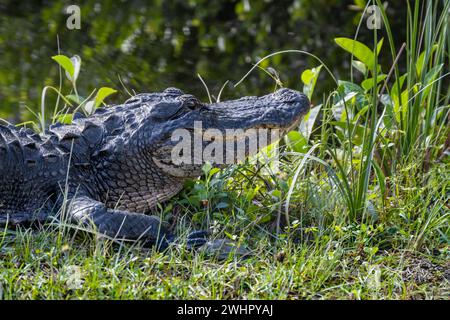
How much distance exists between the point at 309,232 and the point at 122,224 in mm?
973

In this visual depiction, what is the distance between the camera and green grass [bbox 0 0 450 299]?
335 cm

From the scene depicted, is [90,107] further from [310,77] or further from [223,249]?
[223,249]

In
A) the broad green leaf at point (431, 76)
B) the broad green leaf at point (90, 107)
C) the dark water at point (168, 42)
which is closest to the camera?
the broad green leaf at point (431, 76)

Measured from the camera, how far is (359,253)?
3.79 metres

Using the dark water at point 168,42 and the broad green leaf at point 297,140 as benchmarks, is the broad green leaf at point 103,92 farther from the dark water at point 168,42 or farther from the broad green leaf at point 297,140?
the dark water at point 168,42

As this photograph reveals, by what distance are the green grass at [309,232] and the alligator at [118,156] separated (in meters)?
0.14

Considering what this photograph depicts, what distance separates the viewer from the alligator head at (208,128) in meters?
4.13

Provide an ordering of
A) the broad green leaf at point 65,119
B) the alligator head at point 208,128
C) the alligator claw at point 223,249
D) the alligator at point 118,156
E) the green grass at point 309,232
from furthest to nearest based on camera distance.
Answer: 1. the broad green leaf at point 65,119
2. the alligator head at point 208,128
3. the alligator at point 118,156
4. the alligator claw at point 223,249
5. the green grass at point 309,232

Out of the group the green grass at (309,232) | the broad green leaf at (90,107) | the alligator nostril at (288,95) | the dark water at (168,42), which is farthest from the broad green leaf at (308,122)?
the dark water at (168,42)

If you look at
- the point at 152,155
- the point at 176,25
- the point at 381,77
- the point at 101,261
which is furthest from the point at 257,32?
the point at 101,261

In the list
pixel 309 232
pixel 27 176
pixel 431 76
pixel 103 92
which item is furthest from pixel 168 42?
pixel 309 232
